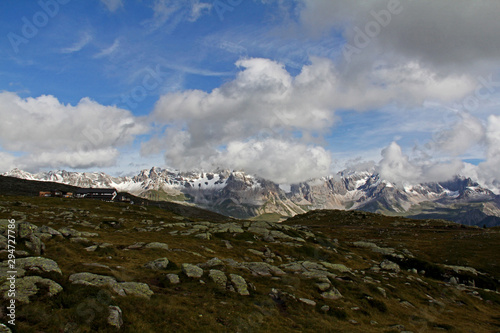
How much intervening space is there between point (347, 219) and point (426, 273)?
114820 mm

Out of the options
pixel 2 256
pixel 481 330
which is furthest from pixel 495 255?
pixel 2 256

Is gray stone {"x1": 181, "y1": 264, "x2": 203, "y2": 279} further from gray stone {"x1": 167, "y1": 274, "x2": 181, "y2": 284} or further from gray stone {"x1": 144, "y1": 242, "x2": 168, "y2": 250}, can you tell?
gray stone {"x1": 144, "y1": 242, "x2": 168, "y2": 250}

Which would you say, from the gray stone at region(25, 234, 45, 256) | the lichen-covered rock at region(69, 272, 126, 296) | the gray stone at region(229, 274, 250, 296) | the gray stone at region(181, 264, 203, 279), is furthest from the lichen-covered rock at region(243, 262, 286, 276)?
the gray stone at region(25, 234, 45, 256)

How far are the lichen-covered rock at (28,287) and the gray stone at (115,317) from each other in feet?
16.0

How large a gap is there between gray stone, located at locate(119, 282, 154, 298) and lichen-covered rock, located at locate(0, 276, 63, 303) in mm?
5070

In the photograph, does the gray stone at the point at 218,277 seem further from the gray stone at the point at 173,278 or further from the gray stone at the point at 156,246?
the gray stone at the point at 156,246

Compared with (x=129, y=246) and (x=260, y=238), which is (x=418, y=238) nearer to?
(x=260, y=238)

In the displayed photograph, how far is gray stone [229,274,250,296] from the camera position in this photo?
102ft

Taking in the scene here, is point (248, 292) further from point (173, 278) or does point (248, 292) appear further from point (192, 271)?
point (173, 278)

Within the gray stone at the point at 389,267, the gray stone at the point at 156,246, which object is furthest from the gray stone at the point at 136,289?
the gray stone at the point at 389,267

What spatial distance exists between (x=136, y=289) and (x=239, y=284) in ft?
38.8

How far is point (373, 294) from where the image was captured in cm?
4053

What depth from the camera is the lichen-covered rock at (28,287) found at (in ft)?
62.4

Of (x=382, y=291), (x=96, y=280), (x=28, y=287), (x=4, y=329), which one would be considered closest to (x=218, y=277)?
(x=96, y=280)
